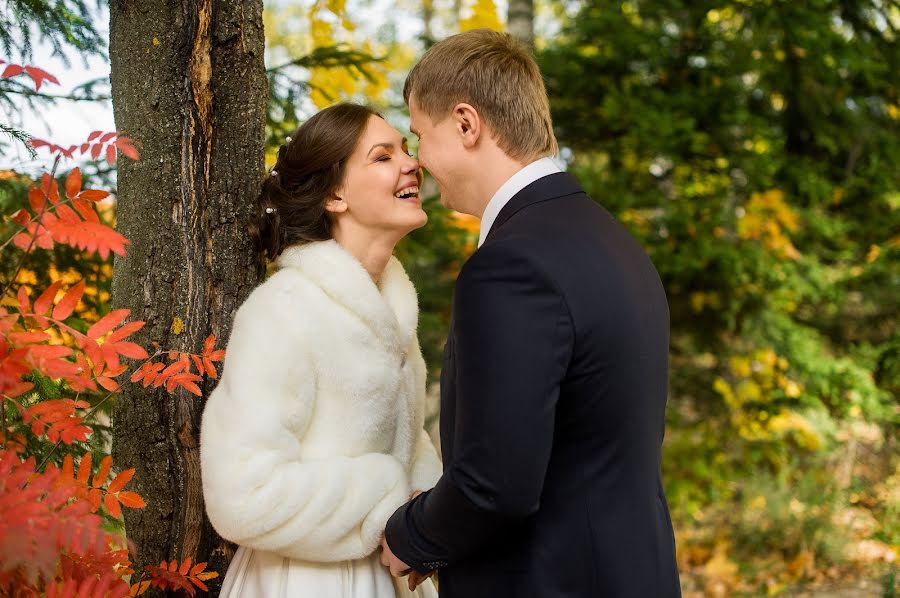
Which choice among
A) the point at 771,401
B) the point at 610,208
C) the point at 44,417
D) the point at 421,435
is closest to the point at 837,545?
the point at 771,401

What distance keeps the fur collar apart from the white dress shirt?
1.43 ft

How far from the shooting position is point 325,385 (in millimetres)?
2002

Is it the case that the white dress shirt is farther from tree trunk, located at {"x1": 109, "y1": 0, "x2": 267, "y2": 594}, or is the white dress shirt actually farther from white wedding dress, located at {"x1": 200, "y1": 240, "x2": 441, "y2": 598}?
tree trunk, located at {"x1": 109, "y1": 0, "x2": 267, "y2": 594}

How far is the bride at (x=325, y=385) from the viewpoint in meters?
1.87

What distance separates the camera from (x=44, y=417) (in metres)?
1.71

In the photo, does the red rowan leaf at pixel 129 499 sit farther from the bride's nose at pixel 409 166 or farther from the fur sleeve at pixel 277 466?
the bride's nose at pixel 409 166

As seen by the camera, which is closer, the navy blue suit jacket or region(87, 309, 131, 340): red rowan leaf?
the navy blue suit jacket

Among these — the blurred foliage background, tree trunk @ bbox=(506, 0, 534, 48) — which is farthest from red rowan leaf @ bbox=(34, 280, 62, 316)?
tree trunk @ bbox=(506, 0, 534, 48)

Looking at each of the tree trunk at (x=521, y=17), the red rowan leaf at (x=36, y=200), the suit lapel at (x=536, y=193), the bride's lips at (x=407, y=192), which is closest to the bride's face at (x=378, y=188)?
the bride's lips at (x=407, y=192)

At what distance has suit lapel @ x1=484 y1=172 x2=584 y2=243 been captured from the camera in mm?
1735

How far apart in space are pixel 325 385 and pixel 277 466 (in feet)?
0.80

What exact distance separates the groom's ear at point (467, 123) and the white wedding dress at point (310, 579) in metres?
1.07

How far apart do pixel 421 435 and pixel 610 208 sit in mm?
3520

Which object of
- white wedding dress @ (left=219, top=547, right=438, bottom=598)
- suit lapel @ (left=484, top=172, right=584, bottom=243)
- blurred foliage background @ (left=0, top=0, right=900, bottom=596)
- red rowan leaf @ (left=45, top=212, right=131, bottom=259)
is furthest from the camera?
blurred foliage background @ (left=0, top=0, right=900, bottom=596)
